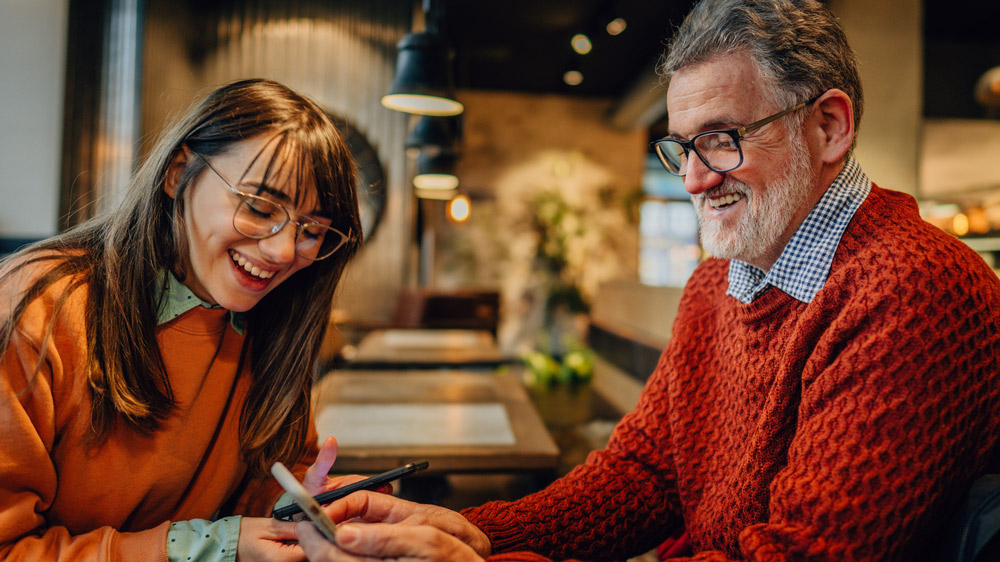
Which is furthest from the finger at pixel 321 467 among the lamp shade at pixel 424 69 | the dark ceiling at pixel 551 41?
the dark ceiling at pixel 551 41

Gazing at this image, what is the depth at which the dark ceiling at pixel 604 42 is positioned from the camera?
18.6ft

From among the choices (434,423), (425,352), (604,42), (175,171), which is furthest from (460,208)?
(175,171)

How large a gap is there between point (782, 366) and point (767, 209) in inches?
10.9

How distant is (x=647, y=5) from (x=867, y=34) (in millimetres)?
1793

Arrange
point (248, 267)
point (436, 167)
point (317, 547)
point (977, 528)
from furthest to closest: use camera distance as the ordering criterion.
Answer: point (436, 167) < point (248, 267) < point (317, 547) < point (977, 528)

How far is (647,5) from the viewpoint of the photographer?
5.45 m

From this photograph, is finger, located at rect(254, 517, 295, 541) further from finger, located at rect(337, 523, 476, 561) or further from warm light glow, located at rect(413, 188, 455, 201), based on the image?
warm light glow, located at rect(413, 188, 455, 201)

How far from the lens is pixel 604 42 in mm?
6504

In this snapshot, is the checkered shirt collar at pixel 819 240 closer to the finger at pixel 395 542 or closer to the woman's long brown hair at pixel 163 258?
the finger at pixel 395 542

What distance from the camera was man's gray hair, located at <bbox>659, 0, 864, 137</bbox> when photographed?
1.04 metres

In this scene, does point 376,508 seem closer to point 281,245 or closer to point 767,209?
point 281,245

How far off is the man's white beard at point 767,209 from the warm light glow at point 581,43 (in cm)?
547

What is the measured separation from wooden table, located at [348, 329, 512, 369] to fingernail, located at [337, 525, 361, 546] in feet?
8.06

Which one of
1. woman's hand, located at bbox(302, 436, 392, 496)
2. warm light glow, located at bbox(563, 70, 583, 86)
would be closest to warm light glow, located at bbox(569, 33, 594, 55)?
warm light glow, located at bbox(563, 70, 583, 86)
